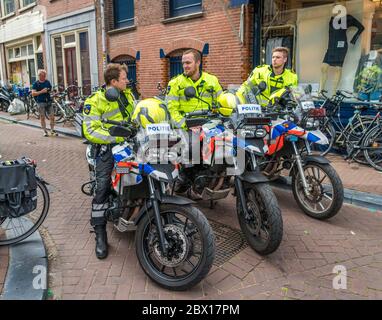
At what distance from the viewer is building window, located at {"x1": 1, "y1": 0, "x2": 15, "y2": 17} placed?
2004 cm

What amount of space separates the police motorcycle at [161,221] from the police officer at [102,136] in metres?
0.38

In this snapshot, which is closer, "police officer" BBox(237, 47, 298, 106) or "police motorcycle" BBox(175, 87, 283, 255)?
"police motorcycle" BBox(175, 87, 283, 255)

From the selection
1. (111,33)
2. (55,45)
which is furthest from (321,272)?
(55,45)

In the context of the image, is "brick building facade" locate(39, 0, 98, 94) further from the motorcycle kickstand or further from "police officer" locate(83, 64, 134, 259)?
the motorcycle kickstand

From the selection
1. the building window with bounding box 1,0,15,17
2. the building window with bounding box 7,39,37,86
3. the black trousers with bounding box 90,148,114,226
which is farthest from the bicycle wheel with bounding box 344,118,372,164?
the building window with bounding box 1,0,15,17

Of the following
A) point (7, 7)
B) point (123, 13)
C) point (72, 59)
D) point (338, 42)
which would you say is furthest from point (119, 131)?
point (7, 7)

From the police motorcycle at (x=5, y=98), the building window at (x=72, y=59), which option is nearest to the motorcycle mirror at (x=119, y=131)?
the building window at (x=72, y=59)

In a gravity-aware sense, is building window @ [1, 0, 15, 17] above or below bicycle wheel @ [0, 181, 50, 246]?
above

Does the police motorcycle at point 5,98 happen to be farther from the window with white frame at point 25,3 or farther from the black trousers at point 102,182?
the black trousers at point 102,182

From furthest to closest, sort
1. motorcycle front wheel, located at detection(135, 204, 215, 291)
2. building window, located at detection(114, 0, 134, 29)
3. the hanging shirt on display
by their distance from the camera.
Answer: building window, located at detection(114, 0, 134, 29), the hanging shirt on display, motorcycle front wheel, located at detection(135, 204, 215, 291)

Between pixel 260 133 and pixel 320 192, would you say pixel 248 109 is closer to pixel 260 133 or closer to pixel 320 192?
pixel 260 133

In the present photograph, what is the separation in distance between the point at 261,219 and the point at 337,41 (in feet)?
19.1

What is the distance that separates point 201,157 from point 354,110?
Answer: 185 inches

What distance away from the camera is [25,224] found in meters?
4.24
